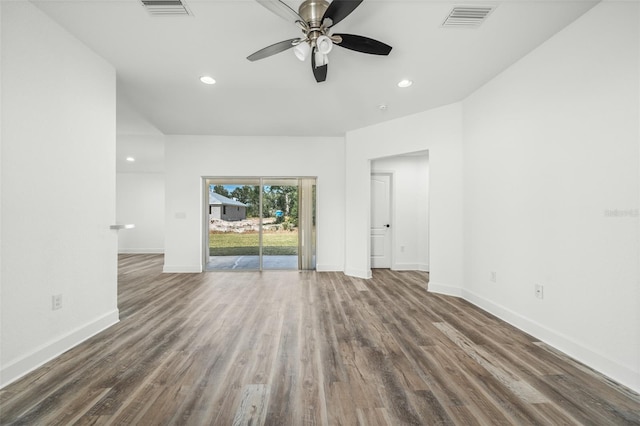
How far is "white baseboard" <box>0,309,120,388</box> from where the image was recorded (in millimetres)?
1739

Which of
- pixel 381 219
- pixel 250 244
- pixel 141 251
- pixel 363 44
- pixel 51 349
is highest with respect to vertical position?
pixel 363 44

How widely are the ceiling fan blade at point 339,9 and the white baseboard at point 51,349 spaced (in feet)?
10.7

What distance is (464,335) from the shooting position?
7.98 ft

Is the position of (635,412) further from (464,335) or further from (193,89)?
(193,89)

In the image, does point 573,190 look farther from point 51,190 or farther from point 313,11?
point 51,190

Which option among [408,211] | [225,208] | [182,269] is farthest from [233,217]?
[408,211]

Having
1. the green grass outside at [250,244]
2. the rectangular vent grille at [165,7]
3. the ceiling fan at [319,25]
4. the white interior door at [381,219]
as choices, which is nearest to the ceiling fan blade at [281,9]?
the ceiling fan at [319,25]

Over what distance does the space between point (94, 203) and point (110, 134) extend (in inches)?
30.7

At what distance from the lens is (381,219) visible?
17.9 feet

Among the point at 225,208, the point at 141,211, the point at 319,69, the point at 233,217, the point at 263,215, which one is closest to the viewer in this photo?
the point at 319,69

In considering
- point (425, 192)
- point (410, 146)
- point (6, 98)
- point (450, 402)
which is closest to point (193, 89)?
point (6, 98)

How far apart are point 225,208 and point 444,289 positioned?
4847mm

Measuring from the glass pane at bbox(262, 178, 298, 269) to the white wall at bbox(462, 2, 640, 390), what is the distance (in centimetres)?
371

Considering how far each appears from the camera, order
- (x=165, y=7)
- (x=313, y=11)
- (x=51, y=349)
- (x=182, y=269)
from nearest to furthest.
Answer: (x=313, y=11) < (x=165, y=7) < (x=51, y=349) < (x=182, y=269)
